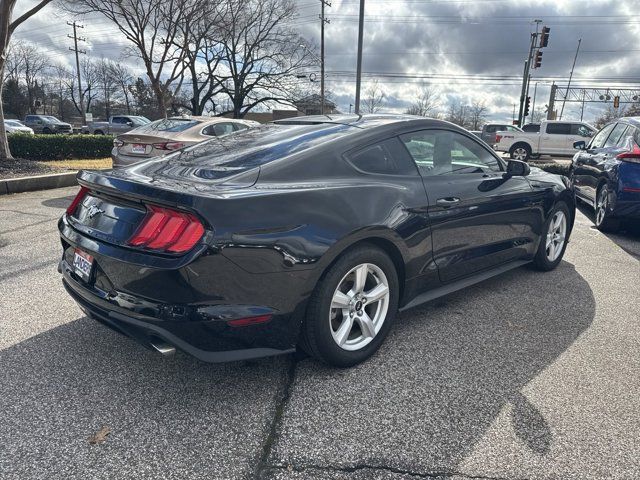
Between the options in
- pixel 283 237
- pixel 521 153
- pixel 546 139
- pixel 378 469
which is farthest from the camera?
pixel 521 153

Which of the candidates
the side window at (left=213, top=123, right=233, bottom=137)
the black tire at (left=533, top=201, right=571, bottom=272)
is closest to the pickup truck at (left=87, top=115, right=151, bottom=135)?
the side window at (left=213, top=123, right=233, bottom=137)

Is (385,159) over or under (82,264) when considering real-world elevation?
over

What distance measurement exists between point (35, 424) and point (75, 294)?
2.41 ft

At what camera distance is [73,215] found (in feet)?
9.48

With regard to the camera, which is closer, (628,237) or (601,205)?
(628,237)

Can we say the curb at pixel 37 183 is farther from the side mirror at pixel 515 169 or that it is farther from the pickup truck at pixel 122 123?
the pickup truck at pixel 122 123

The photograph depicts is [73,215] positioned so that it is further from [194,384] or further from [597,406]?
[597,406]

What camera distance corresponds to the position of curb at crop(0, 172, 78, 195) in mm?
8273

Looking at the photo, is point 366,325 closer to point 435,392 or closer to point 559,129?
point 435,392

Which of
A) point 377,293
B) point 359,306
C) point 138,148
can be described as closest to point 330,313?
point 359,306

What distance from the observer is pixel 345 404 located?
8.25ft

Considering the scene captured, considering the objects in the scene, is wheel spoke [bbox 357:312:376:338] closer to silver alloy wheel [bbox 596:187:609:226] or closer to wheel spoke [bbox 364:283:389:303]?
wheel spoke [bbox 364:283:389:303]

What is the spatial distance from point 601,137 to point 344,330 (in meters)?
6.74

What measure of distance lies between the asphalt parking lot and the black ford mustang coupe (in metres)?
0.31
